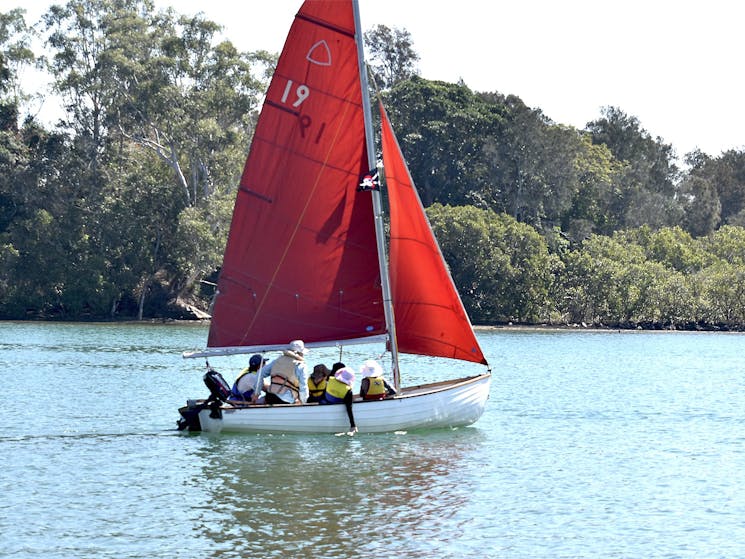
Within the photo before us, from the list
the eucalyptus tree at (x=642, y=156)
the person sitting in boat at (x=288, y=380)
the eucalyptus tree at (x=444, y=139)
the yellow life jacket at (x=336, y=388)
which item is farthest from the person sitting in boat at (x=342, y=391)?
the eucalyptus tree at (x=642, y=156)

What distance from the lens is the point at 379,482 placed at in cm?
2230

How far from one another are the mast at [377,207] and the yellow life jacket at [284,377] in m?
2.09

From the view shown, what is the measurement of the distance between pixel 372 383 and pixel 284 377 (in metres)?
1.84

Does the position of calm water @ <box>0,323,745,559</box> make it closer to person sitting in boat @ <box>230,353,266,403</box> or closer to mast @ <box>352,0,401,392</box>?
person sitting in boat @ <box>230,353,266,403</box>

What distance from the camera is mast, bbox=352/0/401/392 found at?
25.3m

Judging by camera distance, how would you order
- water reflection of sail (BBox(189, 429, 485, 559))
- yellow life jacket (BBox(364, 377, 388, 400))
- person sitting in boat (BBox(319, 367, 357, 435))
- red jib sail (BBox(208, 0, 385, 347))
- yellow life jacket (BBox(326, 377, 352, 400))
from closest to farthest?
water reflection of sail (BBox(189, 429, 485, 559)) → person sitting in boat (BBox(319, 367, 357, 435)) → yellow life jacket (BBox(326, 377, 352, 400)) → red jib sail (BBox(208, 0, 385, 347)) → yellow life jacket (BBox(364, 377, 388, 400))

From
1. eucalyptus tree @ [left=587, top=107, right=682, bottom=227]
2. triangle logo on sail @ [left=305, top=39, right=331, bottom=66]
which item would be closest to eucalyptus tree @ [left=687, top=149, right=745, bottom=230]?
eucalyptus tree @ [left=587, top=107, right=682, bottom=227]

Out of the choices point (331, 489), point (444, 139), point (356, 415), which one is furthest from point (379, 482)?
point (444, 139)

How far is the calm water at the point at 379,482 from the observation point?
1805 centimetres

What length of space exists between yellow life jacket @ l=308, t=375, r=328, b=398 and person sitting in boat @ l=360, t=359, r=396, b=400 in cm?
79

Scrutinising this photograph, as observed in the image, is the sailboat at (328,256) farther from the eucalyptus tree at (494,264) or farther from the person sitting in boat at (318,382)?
the eucalyptus tree at (494,264)

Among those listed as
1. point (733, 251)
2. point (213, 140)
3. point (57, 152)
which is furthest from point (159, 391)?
point (733, 251)

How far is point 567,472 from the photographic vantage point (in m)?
24.2

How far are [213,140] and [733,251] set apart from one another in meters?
45.3
